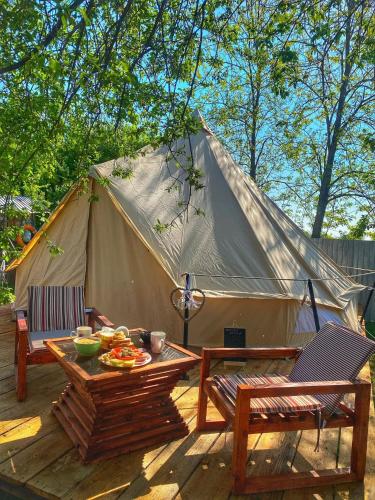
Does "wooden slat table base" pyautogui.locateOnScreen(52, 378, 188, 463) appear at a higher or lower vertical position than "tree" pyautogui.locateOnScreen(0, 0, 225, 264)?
lower

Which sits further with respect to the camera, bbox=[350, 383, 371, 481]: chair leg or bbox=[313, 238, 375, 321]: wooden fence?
bbox=[313, 238, 375, 321]: wooden fence

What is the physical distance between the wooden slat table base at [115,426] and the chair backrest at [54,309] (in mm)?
1209

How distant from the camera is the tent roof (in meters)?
4.81

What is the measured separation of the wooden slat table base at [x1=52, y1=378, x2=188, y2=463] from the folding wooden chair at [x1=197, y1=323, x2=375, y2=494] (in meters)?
0.36

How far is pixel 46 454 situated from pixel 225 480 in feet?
3.86

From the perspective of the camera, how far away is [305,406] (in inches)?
97.0

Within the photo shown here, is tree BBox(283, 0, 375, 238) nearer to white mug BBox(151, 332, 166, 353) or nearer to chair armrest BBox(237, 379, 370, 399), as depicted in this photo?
white mug BBox(151, 332, 166, 353)

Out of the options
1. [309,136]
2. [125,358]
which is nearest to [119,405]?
[125,358]

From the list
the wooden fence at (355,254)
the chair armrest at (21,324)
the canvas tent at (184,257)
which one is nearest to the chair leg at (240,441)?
the chair armrest at (21,324)

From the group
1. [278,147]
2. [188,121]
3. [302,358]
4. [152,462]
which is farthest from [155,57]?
[278,147]

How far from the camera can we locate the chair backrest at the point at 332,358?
255 centimetres

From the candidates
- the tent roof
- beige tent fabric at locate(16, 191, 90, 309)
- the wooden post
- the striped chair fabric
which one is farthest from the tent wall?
the wooden post

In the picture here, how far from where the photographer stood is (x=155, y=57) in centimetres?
315

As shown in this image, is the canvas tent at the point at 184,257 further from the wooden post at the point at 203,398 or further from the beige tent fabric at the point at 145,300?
the wooden post at the point at 203,398
